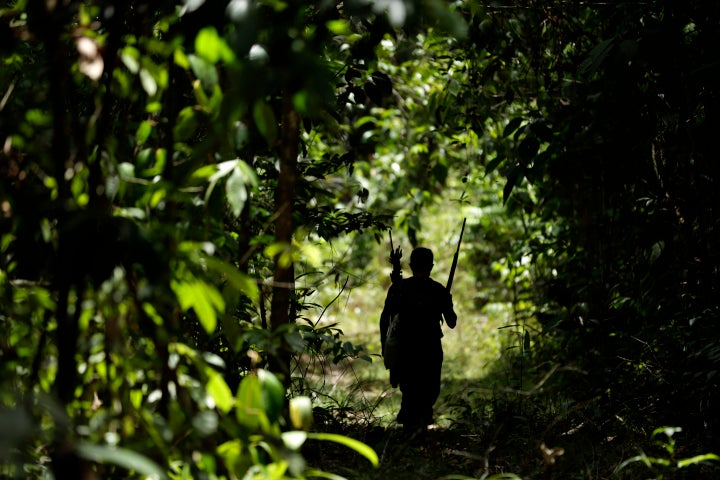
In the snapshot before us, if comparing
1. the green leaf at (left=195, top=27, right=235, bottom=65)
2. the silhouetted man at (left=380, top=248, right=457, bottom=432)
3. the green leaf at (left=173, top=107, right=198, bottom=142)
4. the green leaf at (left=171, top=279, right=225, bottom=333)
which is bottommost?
the green leaf at (left=171, top=279, right=225, bottom=333)

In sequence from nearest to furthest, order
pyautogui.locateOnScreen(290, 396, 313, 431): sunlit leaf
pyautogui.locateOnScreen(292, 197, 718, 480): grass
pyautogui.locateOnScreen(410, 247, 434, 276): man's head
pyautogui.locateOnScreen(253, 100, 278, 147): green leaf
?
1. pyautogui.locateOnScreen(253, 100, 278, 147): green leaf
2. pyautogui.locateOnScreen(290, 396, 313, 431): sunlit leaf
3. pyautogui.locateOnScreen(292, 197, 718, 480): grass
4. pyautogui.locateOnScreen(410, 247, 434, 276): man's head

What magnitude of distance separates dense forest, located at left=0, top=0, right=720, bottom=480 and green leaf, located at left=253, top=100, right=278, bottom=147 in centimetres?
1

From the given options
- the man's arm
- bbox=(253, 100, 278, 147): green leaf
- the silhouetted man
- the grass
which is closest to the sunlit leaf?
the grass

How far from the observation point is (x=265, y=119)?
5.54ft

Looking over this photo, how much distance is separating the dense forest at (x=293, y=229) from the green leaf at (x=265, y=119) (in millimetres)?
12

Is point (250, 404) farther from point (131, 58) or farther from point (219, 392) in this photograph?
point (131, 58)

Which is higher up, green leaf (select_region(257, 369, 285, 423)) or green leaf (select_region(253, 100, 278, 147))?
green leaf (select_region(253, 100, 278, 147))

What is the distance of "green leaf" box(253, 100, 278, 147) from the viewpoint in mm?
1635

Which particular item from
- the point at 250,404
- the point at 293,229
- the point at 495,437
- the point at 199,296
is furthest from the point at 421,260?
the point at 199,296

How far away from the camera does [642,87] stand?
4.52 m

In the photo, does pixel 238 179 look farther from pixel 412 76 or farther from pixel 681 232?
pixel 412 76

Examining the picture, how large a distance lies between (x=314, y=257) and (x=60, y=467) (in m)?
0.81

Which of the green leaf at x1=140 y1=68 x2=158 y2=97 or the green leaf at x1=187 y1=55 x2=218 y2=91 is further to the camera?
the green leaf at x1=140 y1=68 x2=158 y2=97

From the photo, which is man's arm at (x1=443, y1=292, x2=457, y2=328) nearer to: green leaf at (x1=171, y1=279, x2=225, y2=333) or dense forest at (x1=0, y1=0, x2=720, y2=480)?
dense forest at (x1=0, y1=0, x2=720, y2=480)
